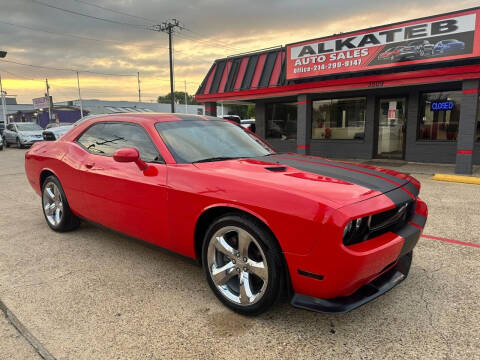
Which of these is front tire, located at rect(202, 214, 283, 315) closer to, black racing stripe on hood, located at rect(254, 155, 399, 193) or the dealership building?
black racing stripe on hood, located at rect(254, 155, 399, 193)

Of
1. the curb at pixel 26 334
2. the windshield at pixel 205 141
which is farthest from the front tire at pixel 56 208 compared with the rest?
→ the windshield at pixel 205 141

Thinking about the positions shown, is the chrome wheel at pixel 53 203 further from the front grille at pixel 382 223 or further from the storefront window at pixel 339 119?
the storefront window at pixel 339 119

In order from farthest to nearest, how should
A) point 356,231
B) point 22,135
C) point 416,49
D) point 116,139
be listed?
point 22,135 < point 416,49 < point 116,139 < point 356,231

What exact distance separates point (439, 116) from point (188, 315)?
37.9 ft

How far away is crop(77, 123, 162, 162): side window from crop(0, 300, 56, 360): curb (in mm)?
1597

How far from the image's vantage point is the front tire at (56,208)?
436cm

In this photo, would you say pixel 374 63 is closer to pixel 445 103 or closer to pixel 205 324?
pixel 445 103

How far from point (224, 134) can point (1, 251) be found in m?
2.89

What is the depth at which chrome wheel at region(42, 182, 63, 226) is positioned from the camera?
446 centimetres

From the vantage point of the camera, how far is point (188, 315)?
2621 millimetres

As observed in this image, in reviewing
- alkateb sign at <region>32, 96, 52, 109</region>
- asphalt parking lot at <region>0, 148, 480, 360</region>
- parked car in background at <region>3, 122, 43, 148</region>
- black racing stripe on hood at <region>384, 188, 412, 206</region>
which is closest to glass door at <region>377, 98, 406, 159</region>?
asphalt parking lot at <region>0, 148, 480, 360</region>

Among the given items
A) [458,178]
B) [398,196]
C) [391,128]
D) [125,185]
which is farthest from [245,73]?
[398,196]

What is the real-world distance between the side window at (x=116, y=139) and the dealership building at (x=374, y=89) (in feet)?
28.9

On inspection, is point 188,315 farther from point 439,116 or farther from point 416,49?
point 439,116
